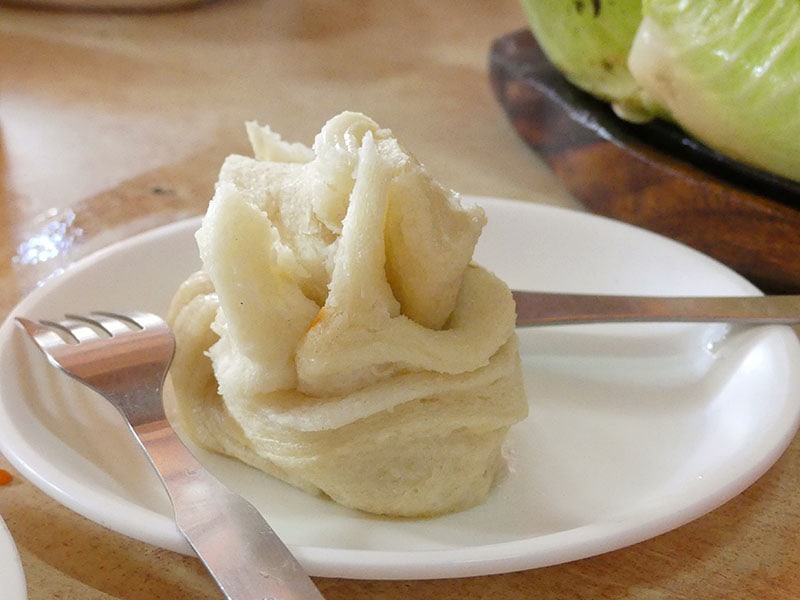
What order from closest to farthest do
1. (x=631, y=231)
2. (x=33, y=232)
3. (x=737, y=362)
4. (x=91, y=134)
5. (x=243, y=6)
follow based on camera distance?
(x=737, y=362) < (x=631, y=231) < (x=33, y=232) < (x=91, y=134) < (x=243, y=6)

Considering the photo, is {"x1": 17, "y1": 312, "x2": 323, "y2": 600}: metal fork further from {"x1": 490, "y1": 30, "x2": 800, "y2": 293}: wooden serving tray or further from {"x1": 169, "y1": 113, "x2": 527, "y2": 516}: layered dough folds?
{"x1": 490, "y1": 30, "x2": 800, "y2": 293}: wooden serving tray

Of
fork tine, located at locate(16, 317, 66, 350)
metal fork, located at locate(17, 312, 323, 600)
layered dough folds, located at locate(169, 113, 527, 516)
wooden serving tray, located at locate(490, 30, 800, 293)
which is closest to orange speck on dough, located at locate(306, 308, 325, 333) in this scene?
layered dough folds, located at locate(169, 113, 527, 516)

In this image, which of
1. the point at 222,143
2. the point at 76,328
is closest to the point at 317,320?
the point at 76,328

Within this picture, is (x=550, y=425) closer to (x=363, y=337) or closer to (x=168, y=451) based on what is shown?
(x=363, y=337)

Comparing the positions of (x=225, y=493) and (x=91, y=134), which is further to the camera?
(x=91, y=134)

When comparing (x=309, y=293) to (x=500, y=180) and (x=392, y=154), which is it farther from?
(x=500, y=180)

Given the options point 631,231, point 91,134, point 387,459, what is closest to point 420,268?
point 387,459
